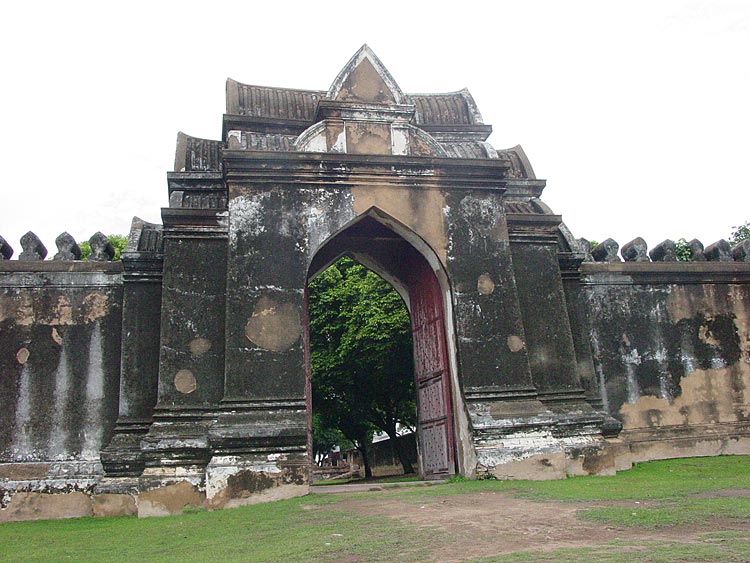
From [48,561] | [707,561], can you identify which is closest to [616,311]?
[707,561]

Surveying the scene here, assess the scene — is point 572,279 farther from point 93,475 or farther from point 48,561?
point 48,561

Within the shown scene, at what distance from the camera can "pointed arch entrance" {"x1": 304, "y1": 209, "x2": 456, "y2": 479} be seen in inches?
416

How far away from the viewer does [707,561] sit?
4062 mm

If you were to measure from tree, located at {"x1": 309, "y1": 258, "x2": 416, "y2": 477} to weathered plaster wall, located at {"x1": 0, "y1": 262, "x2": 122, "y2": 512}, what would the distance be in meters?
10.4

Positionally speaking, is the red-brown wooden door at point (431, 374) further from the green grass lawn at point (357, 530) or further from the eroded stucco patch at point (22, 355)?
the eroded stucco patch at point (22, 355)

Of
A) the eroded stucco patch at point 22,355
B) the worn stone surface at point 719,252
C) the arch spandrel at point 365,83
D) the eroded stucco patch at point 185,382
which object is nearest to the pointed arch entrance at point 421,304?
the eroded stucco patch at point 185,382

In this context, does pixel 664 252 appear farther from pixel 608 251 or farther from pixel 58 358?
pixel 58 358

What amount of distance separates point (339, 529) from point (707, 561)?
298 centimetres

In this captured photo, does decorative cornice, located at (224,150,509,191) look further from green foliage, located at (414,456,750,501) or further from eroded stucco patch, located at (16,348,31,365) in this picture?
green foliage, located at (414,456,750,501)

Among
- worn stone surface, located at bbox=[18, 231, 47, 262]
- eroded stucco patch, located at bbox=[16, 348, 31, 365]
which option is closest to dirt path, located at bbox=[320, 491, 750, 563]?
eroded stucco patch, located at bbox=[16, 348, 31, 365]

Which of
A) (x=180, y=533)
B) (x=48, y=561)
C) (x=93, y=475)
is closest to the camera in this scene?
(x=48, y=561)

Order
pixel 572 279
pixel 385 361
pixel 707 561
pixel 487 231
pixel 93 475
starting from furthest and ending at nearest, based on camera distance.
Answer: pixel 385 361
pixel 572 279
pixel 487 231
pixel 93 475
pixel 707 561

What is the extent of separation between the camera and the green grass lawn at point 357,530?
15.3 ft

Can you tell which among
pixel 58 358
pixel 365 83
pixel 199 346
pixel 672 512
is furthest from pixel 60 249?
pixel 672 512
